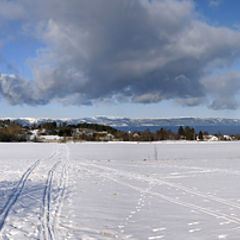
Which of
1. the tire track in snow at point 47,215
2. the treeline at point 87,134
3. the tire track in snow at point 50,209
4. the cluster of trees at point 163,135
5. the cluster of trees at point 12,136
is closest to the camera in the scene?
the tire track in snow at point 47,215

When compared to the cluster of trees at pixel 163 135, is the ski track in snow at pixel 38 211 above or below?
below

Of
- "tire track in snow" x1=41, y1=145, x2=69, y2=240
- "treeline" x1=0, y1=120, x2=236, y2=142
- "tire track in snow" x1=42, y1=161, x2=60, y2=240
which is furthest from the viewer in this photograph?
"treeline" x1=0, y1=120, x2=236, y2=142

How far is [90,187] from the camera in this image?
37.9 ft

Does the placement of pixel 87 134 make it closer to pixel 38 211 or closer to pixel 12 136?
pixel 12 136

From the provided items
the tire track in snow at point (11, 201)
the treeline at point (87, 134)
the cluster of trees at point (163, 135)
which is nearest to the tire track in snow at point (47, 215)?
the tire track in snow at point (11, 201)

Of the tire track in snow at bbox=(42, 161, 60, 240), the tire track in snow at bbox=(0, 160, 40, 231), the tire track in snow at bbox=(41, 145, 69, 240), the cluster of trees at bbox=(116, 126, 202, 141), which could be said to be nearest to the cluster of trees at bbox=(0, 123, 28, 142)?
the cluster of trees at bbox=(116, 126, 202, 141)

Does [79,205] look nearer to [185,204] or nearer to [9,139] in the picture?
[185,204]

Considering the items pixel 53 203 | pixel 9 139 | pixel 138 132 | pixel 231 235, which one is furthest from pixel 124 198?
pixel 138 132

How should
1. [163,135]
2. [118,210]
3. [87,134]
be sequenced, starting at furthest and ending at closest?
[87,134], [163,135], [118,210]

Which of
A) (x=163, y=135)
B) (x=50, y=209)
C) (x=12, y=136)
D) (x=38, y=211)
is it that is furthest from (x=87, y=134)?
(x=38, y=211)

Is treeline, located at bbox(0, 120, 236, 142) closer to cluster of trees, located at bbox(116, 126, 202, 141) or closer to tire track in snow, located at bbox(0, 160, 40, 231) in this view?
cluster of trees, located at bbox(116, 126, 202, 141)

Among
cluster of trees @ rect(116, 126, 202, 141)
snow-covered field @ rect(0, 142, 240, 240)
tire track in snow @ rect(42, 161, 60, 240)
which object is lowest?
snow-covered field @ rect(0, 142, 240, 240)

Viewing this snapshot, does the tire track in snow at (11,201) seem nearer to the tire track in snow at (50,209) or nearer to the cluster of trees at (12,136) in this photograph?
the tire track in snow at (50,209)

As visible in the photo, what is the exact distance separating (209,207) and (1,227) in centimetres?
600
